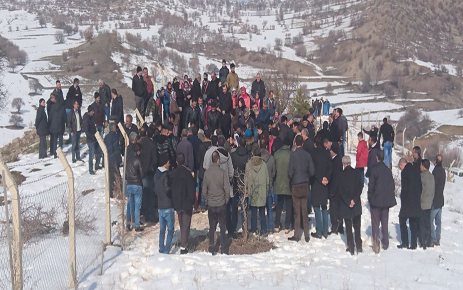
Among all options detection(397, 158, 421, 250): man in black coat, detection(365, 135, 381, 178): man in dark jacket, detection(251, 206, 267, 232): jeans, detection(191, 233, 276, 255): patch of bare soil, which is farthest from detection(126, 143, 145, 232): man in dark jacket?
detection(365, 135, 381, 178): man in dark jacket

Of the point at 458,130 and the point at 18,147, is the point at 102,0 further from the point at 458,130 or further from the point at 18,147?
the point at 18,147

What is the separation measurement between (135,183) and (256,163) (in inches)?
88.2

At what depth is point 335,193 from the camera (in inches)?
328

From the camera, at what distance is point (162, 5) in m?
200

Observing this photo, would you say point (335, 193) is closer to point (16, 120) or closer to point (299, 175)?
point (299, 175)

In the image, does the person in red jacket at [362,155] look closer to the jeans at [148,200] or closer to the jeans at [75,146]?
the jeans at [148,200]

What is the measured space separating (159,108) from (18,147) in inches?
239

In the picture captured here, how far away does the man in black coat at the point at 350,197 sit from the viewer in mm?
7938

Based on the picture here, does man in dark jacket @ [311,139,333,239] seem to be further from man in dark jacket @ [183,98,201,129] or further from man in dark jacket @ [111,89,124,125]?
man in dark jacket @ [111,89,124,125]

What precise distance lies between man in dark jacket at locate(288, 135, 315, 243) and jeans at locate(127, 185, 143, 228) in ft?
9.16

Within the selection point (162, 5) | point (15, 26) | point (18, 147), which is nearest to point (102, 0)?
point (162, 5)

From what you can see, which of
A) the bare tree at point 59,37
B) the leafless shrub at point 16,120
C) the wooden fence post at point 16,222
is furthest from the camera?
the bare tree at point 59,37

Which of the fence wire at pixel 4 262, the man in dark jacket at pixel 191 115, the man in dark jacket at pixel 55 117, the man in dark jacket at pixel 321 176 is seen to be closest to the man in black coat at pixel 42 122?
the man in dark jacket at pixel 55 117

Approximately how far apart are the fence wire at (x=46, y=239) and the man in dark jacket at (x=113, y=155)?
127 centimetres
